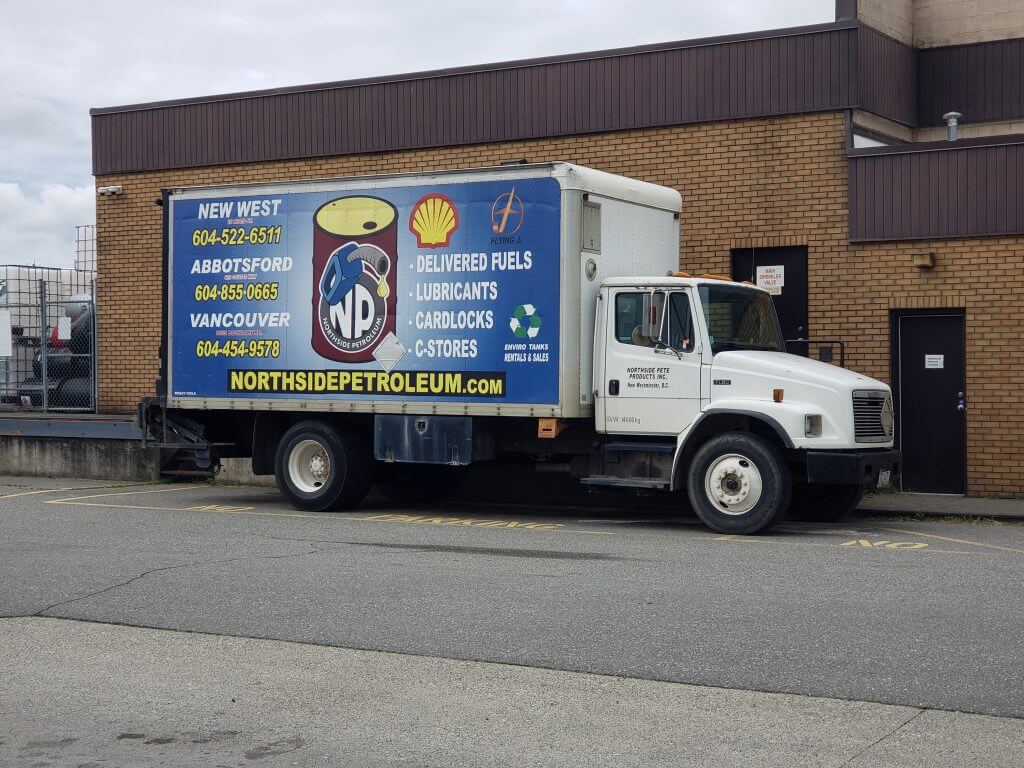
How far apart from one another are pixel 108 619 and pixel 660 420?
656cm

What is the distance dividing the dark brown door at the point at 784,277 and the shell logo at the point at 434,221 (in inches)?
192

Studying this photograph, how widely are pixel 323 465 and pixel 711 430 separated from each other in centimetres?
457

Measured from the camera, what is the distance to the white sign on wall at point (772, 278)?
17.5 m

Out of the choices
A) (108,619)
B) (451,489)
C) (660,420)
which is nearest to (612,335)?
(660,420)

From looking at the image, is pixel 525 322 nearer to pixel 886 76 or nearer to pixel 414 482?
pixel 414 482

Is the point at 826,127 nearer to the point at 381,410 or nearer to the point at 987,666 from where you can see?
the point at 381,410

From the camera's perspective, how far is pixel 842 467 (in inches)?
503

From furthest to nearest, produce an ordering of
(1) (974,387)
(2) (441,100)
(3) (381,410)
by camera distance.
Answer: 1. (2) (441,100)
2. (1) (974,387)
3. (3) (381,410)

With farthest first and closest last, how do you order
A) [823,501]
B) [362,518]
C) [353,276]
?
[353,276] → [362,518] → [823,501]

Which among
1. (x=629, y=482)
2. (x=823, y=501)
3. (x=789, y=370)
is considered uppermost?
(x=789, y=370)

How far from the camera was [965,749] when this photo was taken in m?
5.70

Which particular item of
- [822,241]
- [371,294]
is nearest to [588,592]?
[371,294]

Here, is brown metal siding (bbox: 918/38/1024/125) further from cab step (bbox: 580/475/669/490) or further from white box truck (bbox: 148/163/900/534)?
cab step (bbox: 580/475/669/490)

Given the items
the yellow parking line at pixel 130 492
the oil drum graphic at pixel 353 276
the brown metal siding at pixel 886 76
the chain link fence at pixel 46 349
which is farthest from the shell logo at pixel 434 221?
Result: the chain link fence at pixel 46 349
